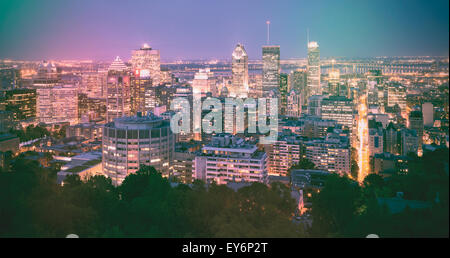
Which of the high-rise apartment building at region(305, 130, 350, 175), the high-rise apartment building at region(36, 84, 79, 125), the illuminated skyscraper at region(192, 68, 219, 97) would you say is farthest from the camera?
the illuminated skyscraper at region(192, 68, 219, 97)

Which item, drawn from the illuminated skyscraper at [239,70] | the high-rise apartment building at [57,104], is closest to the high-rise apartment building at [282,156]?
the high-rise apartment building at [57,104]

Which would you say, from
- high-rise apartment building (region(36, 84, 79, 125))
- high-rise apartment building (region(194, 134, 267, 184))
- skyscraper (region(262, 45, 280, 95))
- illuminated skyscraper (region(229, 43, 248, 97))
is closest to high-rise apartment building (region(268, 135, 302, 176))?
high-rise apartment building (region(194, 134, 267, 184))

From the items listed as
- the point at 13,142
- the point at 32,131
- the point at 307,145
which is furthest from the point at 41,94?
the point at 307,145

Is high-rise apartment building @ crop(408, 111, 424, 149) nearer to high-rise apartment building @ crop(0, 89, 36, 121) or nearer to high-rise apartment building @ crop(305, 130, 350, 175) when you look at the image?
high-rise apartment building @ crop(305, 130, 350, 175)

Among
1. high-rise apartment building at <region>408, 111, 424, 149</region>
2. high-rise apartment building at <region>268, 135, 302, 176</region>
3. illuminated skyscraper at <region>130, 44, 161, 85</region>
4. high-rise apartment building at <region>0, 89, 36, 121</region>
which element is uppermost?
illuminated skyscraper at <region>130, 44, 161, 85</region>

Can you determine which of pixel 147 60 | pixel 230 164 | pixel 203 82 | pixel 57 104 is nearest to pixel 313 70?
pixel 203 82
